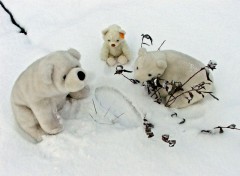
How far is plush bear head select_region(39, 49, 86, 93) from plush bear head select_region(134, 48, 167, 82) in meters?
0.33

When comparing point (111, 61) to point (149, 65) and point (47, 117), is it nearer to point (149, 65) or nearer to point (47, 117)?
point (149, 65)

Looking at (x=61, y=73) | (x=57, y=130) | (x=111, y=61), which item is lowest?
(x=57, y=130)

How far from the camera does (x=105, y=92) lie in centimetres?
185

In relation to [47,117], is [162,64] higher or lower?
higher

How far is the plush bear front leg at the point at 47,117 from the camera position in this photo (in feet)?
5.17

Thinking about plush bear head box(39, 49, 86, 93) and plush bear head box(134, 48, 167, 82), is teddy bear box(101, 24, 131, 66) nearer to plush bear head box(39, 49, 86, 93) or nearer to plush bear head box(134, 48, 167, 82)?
plush bear head box(134, 48, 167, 82)

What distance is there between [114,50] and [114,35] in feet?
0.40

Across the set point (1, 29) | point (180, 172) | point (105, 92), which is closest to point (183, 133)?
point (180, 172)

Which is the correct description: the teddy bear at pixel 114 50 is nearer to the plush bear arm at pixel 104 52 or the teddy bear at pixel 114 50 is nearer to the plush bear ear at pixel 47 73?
the plush bear arm at pixel 104 52

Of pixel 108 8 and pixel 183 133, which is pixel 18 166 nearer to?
pixel 183 133

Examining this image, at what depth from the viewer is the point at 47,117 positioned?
5.23ft

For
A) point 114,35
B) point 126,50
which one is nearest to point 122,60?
point 126,50

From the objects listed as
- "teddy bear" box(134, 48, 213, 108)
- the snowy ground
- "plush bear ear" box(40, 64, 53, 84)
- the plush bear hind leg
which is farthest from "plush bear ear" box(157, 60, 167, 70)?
→ the plush bear hind leg

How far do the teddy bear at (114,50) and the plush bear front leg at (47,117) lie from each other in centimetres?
49
